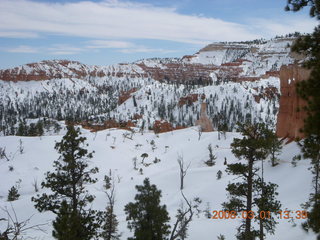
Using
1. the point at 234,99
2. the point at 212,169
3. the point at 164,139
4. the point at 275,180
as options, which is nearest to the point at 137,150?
A: the point at 164,139

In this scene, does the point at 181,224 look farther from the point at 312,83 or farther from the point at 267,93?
the point at 267,93

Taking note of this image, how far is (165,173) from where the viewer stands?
4378 cm

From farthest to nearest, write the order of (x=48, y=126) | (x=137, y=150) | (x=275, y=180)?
(x=48, y=126) < (x=137, y=150) < (x=275, y=180)

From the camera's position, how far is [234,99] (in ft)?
474

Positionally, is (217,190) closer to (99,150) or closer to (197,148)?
(197,148)

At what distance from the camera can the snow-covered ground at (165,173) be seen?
2291 cm

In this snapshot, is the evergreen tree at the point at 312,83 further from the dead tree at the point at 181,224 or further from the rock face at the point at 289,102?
the rock face at the point at 289,102

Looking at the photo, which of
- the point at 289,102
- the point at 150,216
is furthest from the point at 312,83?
the point at 289,102

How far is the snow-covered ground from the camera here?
2291 cm

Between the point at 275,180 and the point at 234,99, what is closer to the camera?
the point at 275,180

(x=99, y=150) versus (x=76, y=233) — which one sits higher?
(x=76, y=233)

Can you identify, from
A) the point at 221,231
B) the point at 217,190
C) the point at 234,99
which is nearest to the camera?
the point at 221,231

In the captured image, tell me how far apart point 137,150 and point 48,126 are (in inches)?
1867

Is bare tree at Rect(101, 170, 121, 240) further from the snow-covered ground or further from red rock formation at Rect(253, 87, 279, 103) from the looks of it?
red rock formation at Rect(253, 87, 279, 103)
